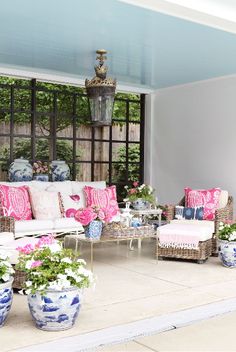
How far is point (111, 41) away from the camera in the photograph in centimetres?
528

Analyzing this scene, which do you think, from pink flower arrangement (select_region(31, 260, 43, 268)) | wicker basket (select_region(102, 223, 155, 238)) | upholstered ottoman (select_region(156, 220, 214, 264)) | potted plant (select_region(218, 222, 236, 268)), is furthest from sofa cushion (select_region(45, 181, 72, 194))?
pink flower arrangement (select_region(31, 260, 43, 268))

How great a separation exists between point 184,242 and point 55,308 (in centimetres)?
269

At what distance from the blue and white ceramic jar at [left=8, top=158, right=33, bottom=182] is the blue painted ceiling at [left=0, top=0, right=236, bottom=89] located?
138 cm

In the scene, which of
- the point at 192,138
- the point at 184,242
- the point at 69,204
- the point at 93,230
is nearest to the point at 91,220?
the point at 93,230

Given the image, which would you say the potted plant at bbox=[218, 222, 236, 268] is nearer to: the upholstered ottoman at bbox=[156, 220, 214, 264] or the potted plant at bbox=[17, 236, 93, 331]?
the upholstered ottoman at bbox=[156, 220, 214, 264]

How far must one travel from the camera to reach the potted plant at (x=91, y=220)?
4.86 meters

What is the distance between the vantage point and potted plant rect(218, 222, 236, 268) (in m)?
5.13

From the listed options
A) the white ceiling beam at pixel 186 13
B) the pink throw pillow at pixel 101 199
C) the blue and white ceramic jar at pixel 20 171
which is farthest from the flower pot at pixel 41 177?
the white ceiling beam at pixel 186 13

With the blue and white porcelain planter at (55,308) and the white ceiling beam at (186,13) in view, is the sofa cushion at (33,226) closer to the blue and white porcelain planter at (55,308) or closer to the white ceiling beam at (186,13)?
the blue and white porcelain planter at (55,308)

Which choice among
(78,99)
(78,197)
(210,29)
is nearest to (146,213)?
(78,197)

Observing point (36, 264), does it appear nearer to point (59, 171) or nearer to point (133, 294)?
point (133, 294)

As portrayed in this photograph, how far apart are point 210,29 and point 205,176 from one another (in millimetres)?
3363

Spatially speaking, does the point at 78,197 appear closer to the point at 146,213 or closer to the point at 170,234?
the point at 146,213

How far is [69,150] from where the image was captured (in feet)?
25.6
